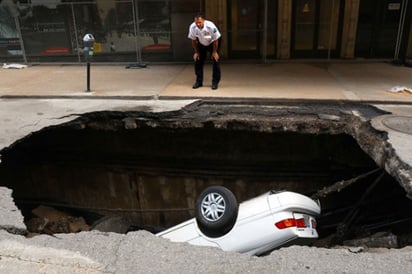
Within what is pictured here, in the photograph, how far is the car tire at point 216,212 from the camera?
3914mm

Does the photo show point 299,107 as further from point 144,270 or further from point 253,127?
point 144,270

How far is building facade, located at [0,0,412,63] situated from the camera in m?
10.3

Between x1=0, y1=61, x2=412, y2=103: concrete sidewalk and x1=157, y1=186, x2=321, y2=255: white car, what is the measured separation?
314 centimetres

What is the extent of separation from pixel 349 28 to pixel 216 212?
27.7 feet

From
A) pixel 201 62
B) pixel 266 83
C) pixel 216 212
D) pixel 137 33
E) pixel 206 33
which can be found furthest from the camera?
pixel 137 33

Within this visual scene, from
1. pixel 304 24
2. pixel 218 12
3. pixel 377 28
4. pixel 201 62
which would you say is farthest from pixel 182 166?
pixel 377 28

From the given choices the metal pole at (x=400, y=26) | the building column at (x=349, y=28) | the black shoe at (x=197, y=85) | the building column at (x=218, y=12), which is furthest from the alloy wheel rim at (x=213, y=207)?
the metal pole at (x=400, y=26)

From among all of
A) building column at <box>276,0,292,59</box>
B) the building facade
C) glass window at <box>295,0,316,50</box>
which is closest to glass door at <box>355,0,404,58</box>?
the building facade

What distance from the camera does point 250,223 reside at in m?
3.99

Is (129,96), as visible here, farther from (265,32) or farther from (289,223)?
(265,32)

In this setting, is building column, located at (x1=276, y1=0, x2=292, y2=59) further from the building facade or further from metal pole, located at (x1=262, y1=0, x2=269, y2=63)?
metal pole, located at (x1=262, y1=0, x2=269, y2=63)

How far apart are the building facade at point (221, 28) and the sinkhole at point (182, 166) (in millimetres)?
4802

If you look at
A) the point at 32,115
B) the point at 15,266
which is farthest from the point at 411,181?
the point at 32,115

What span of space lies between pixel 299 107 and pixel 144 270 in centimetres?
456
